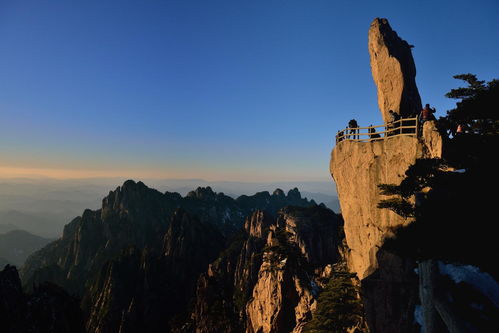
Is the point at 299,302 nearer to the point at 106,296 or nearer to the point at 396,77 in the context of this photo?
the point at 396,77

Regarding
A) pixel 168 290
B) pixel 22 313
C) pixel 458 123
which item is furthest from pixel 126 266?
pixel 458 123

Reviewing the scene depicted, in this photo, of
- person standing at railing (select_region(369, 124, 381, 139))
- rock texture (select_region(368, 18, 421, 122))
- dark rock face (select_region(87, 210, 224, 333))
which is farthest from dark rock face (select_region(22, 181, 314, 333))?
rock texture (select_region(368, 18, 421, 122))

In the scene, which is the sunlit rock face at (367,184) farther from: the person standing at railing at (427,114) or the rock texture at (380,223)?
the person standing at railing at (427,114)

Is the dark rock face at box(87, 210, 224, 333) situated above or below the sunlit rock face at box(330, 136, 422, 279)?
below

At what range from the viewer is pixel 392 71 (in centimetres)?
3006

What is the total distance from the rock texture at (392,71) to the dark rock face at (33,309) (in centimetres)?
5771

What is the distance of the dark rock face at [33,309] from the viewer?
141ft

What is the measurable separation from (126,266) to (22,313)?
2606 inches

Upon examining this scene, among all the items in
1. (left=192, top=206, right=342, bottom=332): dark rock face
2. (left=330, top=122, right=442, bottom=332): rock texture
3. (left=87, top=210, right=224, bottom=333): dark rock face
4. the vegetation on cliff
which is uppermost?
(left=330, top=122, right=442, bottom=332): rock texture

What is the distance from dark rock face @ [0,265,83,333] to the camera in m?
42.8

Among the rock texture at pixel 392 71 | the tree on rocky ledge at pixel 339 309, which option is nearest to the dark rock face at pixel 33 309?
the tree on rocky ledge at pixel 339 309

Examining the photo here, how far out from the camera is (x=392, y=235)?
75.3 ft

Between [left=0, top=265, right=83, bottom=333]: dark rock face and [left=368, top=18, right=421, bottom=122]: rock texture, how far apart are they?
189 ft

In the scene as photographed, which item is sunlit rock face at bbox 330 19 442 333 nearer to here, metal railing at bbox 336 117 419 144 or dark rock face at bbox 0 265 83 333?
metal railing at bbox 336 117 419 144
